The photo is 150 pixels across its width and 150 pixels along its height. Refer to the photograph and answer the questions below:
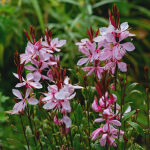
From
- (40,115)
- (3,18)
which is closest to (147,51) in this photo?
(3,18)

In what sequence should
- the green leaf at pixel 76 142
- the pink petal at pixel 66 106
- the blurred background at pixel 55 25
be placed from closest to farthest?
1. the pink petal at pixel 66 106
2. the green leaf at pixel 76 142
3. the blurred background at pixel 55 25

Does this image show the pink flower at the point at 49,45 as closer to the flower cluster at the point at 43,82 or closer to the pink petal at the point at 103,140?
the flower cluster at the point at 43,82

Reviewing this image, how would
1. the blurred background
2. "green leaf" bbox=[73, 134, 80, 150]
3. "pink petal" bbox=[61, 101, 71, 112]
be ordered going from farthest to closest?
1. the blurred background
2. "green leaf" bbox=[73, 134, 80, 150]
3. "pink petal" bbox=[61, 101, 71, 112]

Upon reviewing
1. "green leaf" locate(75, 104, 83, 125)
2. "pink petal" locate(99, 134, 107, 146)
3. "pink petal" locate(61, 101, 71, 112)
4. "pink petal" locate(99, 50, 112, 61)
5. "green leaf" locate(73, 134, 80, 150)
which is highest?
"pink petal" locate(99, 50, 112, 61)

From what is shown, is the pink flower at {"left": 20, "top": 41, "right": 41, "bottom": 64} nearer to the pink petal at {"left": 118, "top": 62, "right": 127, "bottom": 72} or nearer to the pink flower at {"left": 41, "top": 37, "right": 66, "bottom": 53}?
the pink flower at {"left": 41, "top": 37, "right": 66, "bottom": 53}

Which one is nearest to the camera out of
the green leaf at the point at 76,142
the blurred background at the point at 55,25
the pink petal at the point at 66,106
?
the pink petal at the point at 66,106

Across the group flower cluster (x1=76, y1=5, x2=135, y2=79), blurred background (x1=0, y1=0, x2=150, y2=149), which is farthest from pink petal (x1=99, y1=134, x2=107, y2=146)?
blurred background (x1=0, y1=0, x2=150, y2=149)

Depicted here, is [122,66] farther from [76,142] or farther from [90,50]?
[76,142]

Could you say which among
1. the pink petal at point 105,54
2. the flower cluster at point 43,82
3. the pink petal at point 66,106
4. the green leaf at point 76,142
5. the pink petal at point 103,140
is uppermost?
the pink petal at point 105,54

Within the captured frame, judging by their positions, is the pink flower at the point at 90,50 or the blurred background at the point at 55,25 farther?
the blurred background at the point at 55,25

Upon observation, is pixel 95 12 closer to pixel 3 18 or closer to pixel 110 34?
pixel 3 18

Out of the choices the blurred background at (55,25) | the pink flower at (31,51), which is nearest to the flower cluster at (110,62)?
the pink flower at (31,51)
